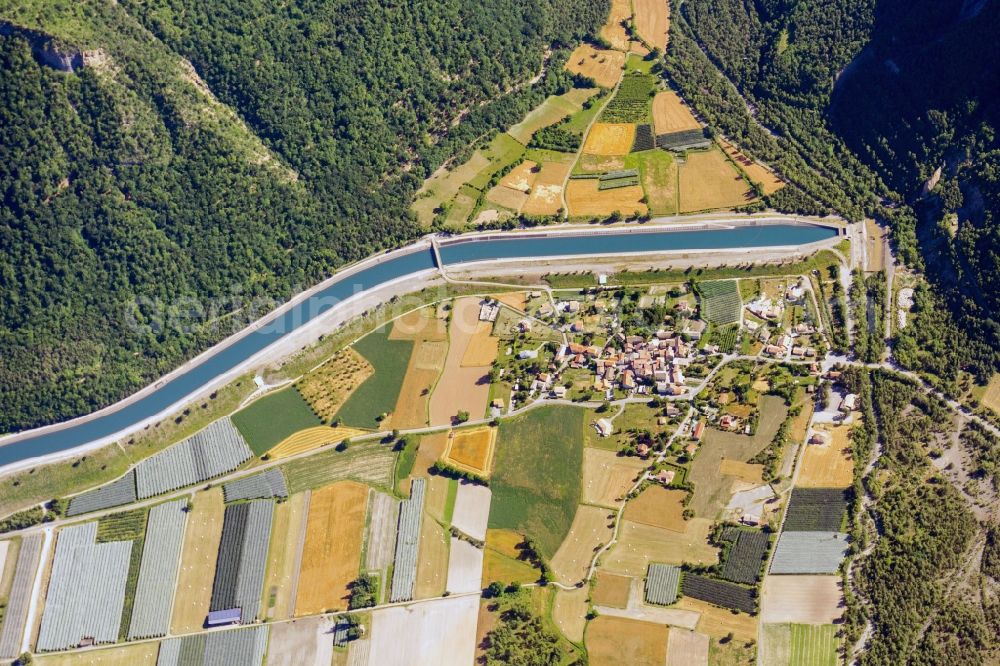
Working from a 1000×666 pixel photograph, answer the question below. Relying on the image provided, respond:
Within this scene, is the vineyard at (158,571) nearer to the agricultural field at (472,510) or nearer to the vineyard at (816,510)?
the agricultural field at (472,510)

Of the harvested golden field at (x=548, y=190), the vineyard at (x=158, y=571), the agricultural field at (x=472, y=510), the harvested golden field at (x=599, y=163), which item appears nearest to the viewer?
the vineyard at (x=158, y=571)

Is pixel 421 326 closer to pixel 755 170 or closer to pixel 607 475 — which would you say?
pixel 607 475

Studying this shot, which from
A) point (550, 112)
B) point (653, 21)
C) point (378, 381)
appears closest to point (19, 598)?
point (378, 381)

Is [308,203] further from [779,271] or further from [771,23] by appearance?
[771,23]

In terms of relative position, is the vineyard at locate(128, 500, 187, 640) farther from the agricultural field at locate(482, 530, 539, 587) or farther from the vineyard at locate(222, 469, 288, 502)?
the agricultural field at locate(482, 530, 539, 587)

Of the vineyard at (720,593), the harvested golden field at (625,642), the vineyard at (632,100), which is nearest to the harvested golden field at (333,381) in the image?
the harvested golden field at (625,642)

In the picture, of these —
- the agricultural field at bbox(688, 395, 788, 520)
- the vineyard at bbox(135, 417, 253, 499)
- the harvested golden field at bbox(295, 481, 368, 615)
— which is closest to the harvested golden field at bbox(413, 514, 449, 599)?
the harvested golden field at bbox(295, 481, 368, 615)
